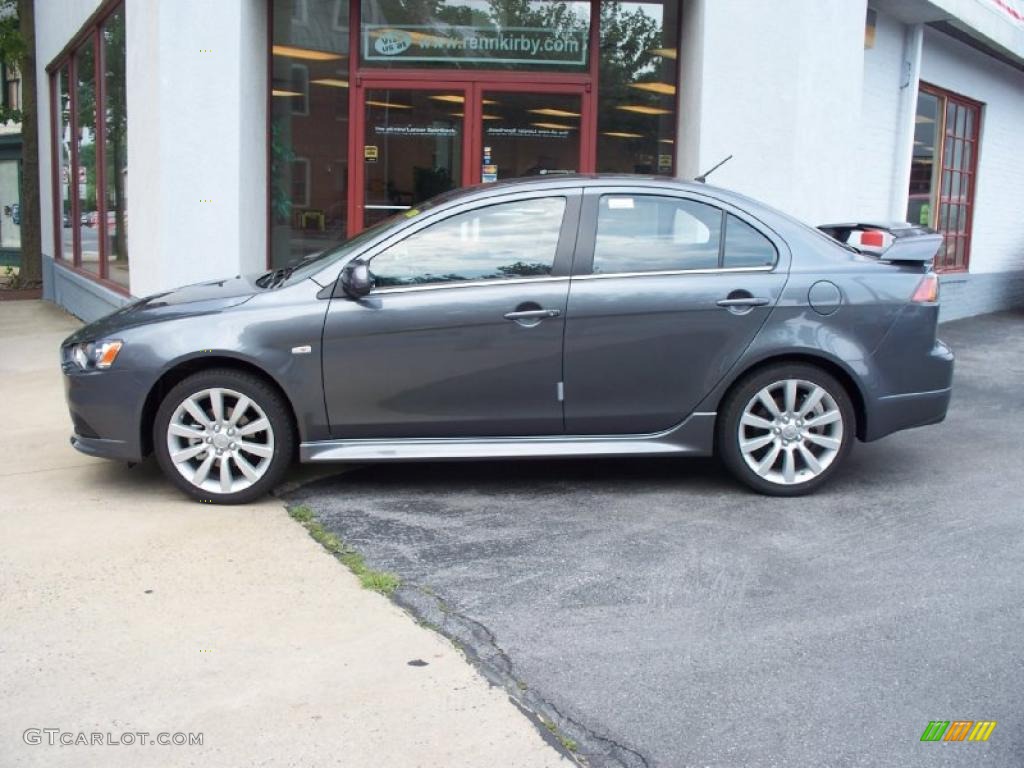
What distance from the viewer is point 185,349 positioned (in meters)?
5.24

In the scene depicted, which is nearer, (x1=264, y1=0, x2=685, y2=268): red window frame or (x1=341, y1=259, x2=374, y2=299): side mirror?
(x1=341, y1=259, x2=374, y2=299): side mirror

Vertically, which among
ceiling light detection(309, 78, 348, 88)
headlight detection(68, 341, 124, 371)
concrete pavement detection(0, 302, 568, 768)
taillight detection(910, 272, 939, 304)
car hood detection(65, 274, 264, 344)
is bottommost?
concrete pavement detection(0, 302, 568, 768)

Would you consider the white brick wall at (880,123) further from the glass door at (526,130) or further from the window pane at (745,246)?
the window pane at (745,246)

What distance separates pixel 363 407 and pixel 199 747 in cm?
246

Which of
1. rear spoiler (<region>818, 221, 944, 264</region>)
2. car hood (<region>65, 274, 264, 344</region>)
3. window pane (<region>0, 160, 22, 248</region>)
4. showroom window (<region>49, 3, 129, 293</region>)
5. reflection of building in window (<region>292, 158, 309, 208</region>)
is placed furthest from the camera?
window pane (<region>0, 160, 22, 248</region>)

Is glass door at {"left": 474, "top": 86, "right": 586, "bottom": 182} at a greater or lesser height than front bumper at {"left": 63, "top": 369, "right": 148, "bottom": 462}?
greater

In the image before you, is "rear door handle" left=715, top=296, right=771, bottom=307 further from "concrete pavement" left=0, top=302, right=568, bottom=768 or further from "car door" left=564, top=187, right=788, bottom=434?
Result: "concrete pavement" left=0, top=302, right=568, bottom=768

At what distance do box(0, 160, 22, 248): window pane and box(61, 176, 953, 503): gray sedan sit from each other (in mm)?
22135

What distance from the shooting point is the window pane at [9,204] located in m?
25.2

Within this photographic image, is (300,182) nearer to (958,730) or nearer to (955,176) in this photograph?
(958,730)

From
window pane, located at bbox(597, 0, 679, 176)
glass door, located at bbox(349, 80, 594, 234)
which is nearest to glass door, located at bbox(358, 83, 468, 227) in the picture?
glass door, located at bbox(349, 80, 594, 234)

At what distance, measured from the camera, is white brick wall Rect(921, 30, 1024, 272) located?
43.9ft

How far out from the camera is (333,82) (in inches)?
376

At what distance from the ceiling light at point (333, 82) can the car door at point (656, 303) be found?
4.62m
